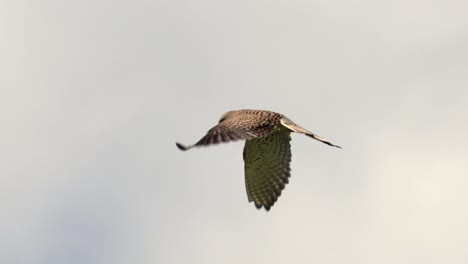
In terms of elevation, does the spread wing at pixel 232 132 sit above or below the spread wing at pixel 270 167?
above

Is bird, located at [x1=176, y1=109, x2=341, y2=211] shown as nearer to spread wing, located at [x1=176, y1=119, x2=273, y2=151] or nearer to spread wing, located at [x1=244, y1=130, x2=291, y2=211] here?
spread wing, located at [x1=244, y1=130, x2=291, y2=211]

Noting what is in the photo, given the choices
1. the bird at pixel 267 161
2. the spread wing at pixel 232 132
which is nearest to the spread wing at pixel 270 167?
the bird at pixel 267 161

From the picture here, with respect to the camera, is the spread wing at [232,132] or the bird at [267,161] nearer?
the spread wing at [232,132]

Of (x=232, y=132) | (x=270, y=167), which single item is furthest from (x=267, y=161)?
(x=232, y=132)

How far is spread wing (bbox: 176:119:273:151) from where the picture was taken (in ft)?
62.0

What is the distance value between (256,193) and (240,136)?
479cm

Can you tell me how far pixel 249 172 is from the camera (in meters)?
25.0

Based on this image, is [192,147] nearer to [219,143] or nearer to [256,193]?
[219,143]

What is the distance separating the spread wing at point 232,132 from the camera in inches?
745

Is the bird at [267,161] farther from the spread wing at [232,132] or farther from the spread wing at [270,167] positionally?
the spread wing at [232,132]

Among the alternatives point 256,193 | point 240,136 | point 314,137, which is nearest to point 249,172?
point 256,193

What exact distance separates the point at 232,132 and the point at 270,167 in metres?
4.42

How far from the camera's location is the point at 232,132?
2039 cm

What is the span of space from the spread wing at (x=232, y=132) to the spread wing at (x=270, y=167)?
140 cm
